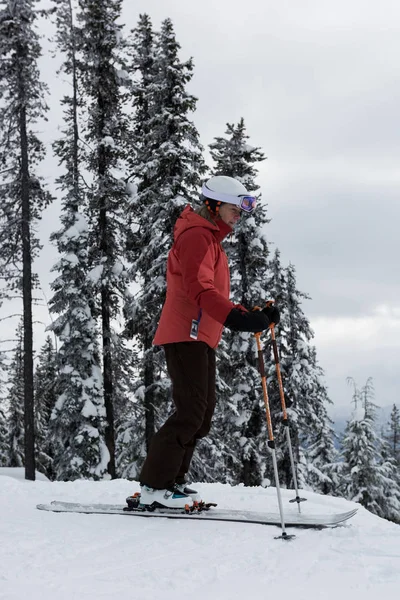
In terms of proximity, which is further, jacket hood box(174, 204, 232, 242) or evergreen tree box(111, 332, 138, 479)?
evergreen tree box(111, 332, 138, 479)

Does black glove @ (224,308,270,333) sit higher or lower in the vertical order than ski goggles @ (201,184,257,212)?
lower

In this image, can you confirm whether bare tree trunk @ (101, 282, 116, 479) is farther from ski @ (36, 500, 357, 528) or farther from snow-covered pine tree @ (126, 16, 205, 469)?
ski @ (36, 500, 357, 528)

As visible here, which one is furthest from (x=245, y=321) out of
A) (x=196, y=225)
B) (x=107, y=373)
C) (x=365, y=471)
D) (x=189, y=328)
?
(x=365, y=471)

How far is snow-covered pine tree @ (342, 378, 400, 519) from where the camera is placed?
28297 millimetres

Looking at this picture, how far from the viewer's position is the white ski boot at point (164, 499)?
15.1ft

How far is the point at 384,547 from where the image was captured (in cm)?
325

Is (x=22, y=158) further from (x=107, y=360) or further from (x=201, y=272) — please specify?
(x=201, y=272)

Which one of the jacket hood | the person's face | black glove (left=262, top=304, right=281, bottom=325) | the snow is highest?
the snow

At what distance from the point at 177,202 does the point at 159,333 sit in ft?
40.0

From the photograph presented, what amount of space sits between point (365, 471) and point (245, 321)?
2707 centimetres

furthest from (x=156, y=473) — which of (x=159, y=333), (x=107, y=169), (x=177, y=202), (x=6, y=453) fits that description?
(x=6, y=453)

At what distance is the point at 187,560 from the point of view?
3217 millimetres

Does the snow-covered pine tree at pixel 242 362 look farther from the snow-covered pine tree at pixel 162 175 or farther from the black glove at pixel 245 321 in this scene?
the black glove at pixel 245 321

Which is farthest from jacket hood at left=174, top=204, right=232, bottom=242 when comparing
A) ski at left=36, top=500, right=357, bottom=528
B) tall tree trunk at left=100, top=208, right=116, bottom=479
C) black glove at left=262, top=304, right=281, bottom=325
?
tall tree trunk at left=100, top=208, right=116, bottom=479
